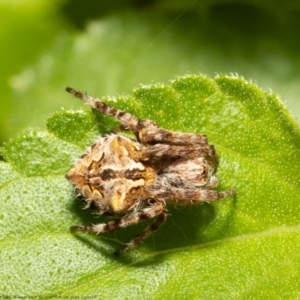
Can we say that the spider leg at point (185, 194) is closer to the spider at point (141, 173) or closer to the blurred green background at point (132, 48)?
the spider at point (141, 173)

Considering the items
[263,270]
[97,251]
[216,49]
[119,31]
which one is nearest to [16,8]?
[119,31]

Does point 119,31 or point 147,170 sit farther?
point 119,31

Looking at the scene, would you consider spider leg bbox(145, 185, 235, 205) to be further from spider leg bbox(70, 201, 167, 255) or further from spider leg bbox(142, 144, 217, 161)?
spider leg bbox(142, 144, 217, 161)

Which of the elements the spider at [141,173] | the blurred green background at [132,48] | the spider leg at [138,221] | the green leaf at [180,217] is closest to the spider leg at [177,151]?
the spider at [141,173]

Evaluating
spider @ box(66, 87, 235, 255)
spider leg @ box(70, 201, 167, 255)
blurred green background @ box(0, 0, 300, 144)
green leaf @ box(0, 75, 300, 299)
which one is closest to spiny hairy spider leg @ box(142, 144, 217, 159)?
spider @ box(66, 87, 235, 255)

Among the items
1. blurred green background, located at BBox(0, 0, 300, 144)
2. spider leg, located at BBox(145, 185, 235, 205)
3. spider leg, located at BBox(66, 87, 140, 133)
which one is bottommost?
spider leg, located at BBox(145, 185, 235, 205)

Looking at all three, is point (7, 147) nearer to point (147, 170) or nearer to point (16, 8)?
point (147, 170)

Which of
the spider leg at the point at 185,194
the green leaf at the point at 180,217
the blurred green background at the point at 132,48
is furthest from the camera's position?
the blurred green background at the point at 132,48
